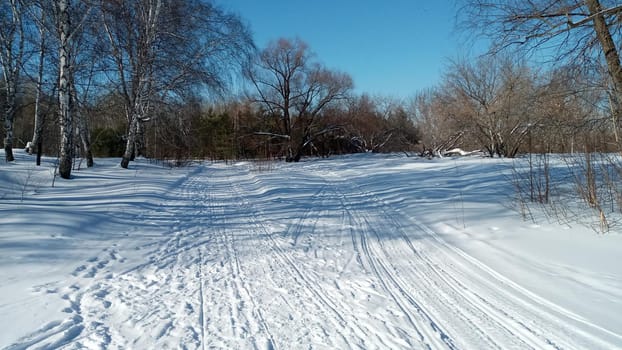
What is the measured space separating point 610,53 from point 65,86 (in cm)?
1435

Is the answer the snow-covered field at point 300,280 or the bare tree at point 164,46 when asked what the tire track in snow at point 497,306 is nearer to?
the snow-covered field at point 300,280

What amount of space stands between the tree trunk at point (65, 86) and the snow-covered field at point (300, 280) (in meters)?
3.69

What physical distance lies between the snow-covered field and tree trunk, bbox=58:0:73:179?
369 cm

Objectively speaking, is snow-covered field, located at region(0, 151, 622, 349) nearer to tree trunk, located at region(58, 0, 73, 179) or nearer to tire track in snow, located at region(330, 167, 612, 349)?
tire track in snow, located at region(330, 167, 612, 349)

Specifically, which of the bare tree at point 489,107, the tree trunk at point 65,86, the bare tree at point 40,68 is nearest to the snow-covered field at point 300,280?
the tree trunk at point 65,86

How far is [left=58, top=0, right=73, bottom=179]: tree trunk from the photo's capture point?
9.95 m

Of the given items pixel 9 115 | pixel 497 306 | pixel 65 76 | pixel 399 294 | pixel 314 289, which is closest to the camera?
pixel 497 306

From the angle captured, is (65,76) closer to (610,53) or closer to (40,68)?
(40,68)

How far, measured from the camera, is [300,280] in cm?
394

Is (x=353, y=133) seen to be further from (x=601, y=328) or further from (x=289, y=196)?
(x=601, y=328)

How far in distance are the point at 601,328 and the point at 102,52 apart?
1684cm

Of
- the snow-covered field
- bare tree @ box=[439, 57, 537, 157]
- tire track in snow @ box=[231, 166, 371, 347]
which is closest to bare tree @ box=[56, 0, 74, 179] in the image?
the snow-covered field

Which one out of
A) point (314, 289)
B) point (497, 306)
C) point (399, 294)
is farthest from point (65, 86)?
point (497, 306)

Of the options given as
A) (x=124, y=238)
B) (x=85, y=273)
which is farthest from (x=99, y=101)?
(x=85, y=273)
